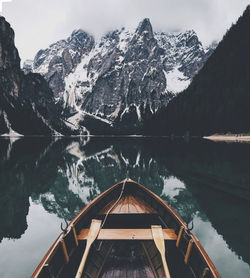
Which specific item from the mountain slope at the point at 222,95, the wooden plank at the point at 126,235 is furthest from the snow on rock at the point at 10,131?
the wooden plank at the point at 126,235

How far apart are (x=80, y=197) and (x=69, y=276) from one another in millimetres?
11749

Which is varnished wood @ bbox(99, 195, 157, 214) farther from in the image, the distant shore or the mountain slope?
the mountain slope

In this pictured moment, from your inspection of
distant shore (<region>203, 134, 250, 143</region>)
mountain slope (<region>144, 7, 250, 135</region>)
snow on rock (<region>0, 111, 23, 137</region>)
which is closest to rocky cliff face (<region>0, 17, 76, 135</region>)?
snow on rock (<region>0, 111, 23, 137</region>)

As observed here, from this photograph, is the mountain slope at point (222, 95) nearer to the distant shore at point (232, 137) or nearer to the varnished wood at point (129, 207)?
the distant shore at point (232, 137)

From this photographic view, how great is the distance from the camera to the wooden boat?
17.5 feet

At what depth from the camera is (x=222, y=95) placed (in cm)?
11831

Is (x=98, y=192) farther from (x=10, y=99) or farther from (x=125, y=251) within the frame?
(x=10, y=99)

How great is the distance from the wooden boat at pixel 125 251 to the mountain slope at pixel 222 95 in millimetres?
99281

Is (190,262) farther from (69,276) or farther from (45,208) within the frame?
(45,208)

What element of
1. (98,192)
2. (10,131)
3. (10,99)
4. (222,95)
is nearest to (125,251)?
(98,192)

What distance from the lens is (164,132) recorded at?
16150cm

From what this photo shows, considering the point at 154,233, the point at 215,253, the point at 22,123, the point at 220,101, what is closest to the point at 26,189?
the point at 154,233

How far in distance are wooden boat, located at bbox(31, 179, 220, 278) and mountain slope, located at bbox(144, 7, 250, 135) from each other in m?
99.3

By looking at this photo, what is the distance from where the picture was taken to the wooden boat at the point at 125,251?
5320mm
